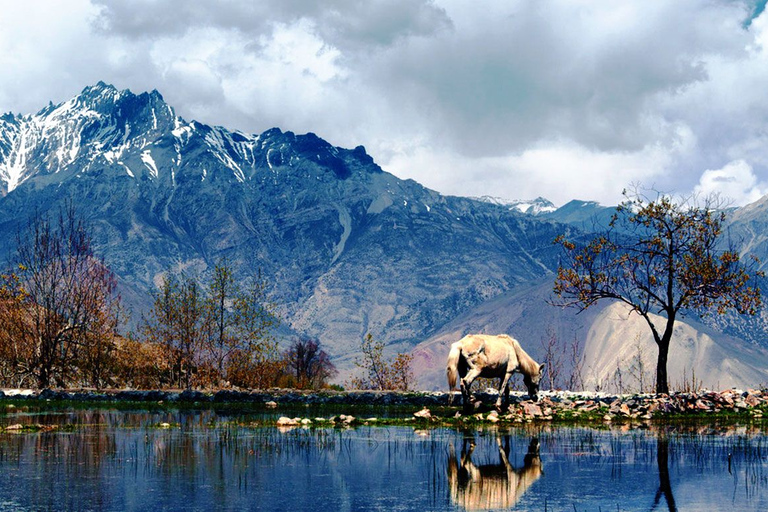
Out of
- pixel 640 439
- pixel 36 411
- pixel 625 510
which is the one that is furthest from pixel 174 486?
pixel 36 411

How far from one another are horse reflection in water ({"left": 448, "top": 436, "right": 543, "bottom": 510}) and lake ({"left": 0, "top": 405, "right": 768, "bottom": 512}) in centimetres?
4

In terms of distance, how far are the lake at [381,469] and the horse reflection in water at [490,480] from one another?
0.04 metres

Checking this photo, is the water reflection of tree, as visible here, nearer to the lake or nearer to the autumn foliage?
the lake

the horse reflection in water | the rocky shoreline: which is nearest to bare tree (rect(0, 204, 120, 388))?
the rocky shoreline

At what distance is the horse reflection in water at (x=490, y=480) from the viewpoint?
18047 millimetres

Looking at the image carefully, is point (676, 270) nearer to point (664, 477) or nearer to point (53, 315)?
point (664, 477)

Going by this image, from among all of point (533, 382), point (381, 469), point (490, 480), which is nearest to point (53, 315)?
point (533, 382)

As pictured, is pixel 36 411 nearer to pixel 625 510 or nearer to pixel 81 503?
pixel 81 503

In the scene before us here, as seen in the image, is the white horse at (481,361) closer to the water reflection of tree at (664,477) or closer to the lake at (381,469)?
the lake at (381,469)

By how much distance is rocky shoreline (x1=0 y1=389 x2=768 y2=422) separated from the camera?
37.7m

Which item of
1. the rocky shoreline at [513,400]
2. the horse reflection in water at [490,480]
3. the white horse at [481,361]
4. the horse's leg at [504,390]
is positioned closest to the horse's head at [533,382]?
the rocky shoreline at [513,400]

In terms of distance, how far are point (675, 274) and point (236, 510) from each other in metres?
37.1

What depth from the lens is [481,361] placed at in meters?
39.8

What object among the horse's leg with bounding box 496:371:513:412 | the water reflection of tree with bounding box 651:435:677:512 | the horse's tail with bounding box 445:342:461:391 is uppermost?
Result: the horse's tail with bounding box 445:342:461:391
